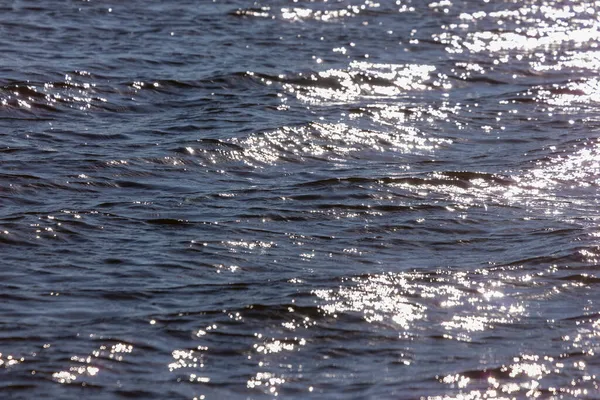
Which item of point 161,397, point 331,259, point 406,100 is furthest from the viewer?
point 406,100

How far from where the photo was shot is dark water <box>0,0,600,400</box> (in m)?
5.64

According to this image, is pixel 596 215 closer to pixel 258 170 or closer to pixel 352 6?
pixel 258 170

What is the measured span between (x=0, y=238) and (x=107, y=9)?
847 cm

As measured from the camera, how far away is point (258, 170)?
29.5ft

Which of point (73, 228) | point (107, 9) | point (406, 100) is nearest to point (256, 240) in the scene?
point (73, 228)

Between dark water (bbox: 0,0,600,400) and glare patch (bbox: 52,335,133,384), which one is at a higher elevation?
glare patch (bbox: 52,335,133,384)

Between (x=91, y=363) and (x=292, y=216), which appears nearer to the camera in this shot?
(x=91, y=363)

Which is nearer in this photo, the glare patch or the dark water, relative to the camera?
the glare patch

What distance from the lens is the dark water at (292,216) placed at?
18.5ft

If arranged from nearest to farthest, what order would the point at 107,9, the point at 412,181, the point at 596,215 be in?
1. the point at 596,215
2. the point at 412,181
3. the point at 107,9

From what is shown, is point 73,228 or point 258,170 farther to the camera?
point 258,170

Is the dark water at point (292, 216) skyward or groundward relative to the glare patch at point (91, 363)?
groundward

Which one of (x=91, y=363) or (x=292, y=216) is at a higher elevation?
(x=91, y=363)

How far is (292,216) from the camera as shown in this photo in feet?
25.6
